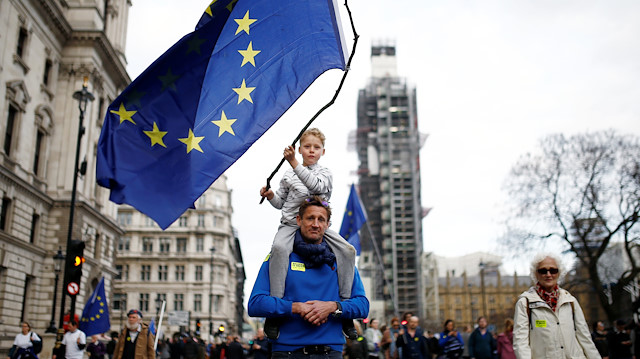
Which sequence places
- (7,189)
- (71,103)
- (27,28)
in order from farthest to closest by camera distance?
1. (71,103)
2. (27,28)
3. (7,189)

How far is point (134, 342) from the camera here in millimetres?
10625

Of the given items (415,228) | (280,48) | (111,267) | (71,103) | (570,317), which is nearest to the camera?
(570,317)

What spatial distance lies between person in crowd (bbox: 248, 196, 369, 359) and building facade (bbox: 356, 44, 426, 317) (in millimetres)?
92832

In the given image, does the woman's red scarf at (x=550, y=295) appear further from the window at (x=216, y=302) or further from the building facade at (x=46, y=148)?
the window at (x=216, y=302)

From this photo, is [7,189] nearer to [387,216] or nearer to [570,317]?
[570,317]

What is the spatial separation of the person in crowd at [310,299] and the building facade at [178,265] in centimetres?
7942

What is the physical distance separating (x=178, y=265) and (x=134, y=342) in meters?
77.0

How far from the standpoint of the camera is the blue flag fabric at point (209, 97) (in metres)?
5.53

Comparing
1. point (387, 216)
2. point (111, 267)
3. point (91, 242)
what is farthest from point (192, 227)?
point (91, 242)

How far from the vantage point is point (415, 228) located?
99938 mm

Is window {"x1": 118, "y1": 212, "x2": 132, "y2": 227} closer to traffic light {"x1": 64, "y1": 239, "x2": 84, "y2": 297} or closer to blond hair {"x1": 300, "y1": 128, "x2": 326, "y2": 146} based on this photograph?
traffic light {"x1": 64, "y1": 239, "x2": 84, "y2": 297}

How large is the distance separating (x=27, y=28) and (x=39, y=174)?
26.4 ft

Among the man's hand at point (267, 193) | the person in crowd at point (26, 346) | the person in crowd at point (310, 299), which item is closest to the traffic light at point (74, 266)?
the person in crowd at point (26, 346)

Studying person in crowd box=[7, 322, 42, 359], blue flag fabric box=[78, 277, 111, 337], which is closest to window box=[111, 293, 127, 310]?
A: blue flag fabric box=[78, 277, 111, 337]
